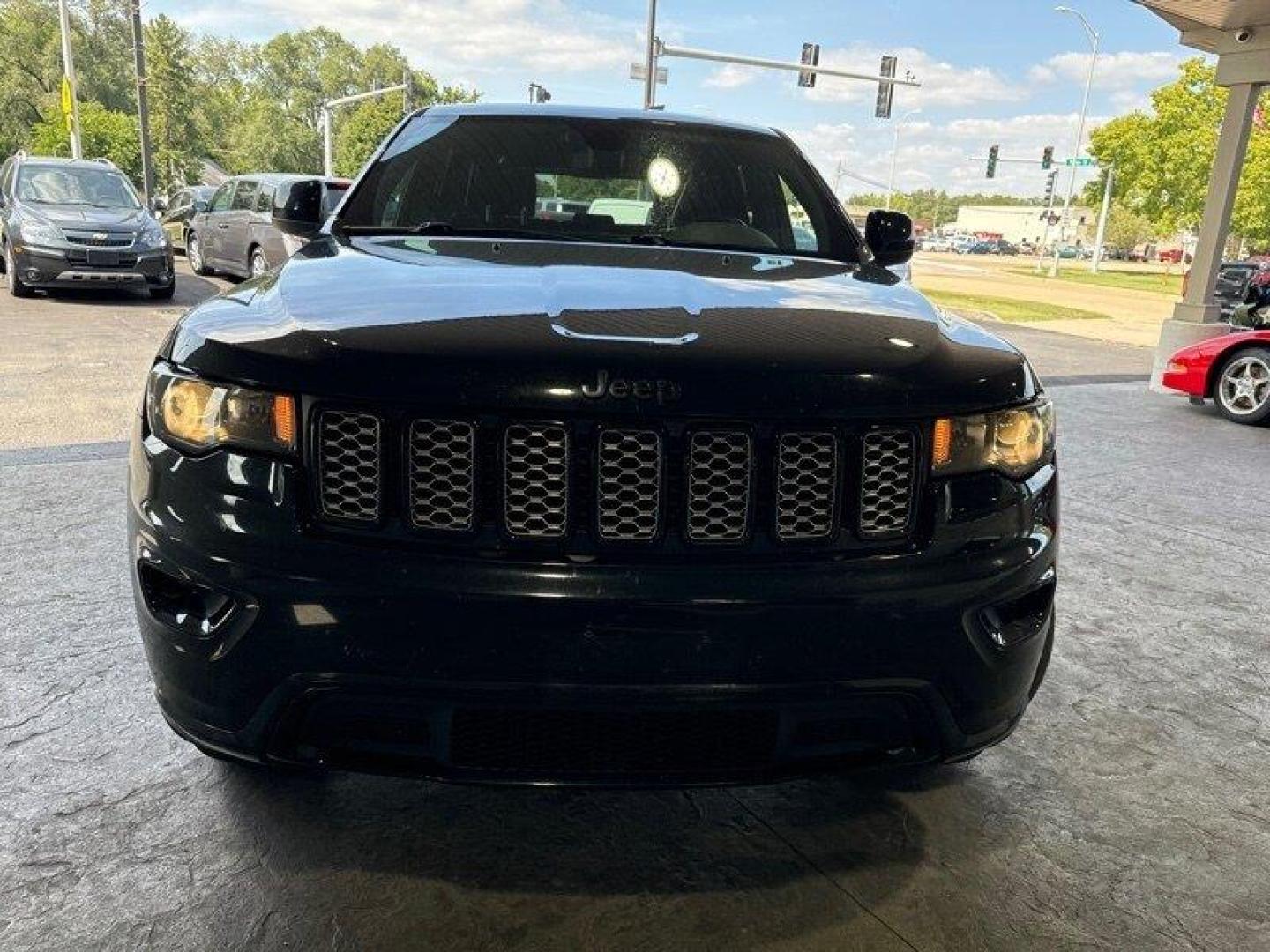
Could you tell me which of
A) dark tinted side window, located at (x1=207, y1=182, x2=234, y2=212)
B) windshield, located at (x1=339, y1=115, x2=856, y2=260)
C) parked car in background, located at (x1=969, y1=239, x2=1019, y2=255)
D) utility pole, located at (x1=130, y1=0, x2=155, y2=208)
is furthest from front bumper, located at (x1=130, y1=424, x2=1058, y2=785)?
parked car in background, located at (x1=969, y1=239, x2=1019, y2=255)

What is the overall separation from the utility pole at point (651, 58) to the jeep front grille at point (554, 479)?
24.5 meters

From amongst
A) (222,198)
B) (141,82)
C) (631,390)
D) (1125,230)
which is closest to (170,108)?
(141,82)

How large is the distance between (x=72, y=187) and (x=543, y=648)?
1299cm

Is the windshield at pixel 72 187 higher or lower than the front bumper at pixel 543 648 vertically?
higher

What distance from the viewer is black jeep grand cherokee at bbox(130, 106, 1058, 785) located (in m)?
1.65

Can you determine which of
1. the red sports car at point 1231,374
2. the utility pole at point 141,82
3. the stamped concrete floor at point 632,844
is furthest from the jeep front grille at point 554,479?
the utility pole at point 141,82

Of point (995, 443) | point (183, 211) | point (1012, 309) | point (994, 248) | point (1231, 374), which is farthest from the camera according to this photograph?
point (994, 248)

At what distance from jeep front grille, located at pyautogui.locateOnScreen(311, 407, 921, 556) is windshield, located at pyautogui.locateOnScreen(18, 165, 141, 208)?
12.3 metres

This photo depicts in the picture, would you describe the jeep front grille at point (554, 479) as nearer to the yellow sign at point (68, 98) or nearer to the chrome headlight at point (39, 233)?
the chrome headlight at point (39, 233)

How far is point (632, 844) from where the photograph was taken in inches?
87.3

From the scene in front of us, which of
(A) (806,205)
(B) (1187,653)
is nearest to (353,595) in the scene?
(A) (806,205)

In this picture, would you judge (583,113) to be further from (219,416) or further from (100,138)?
(100,138)

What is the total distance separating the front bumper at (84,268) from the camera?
11.3m

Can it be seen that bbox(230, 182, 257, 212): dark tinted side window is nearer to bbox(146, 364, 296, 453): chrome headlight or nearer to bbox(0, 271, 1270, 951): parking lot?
bbox(0, 271, 1270, 951): parking lot
